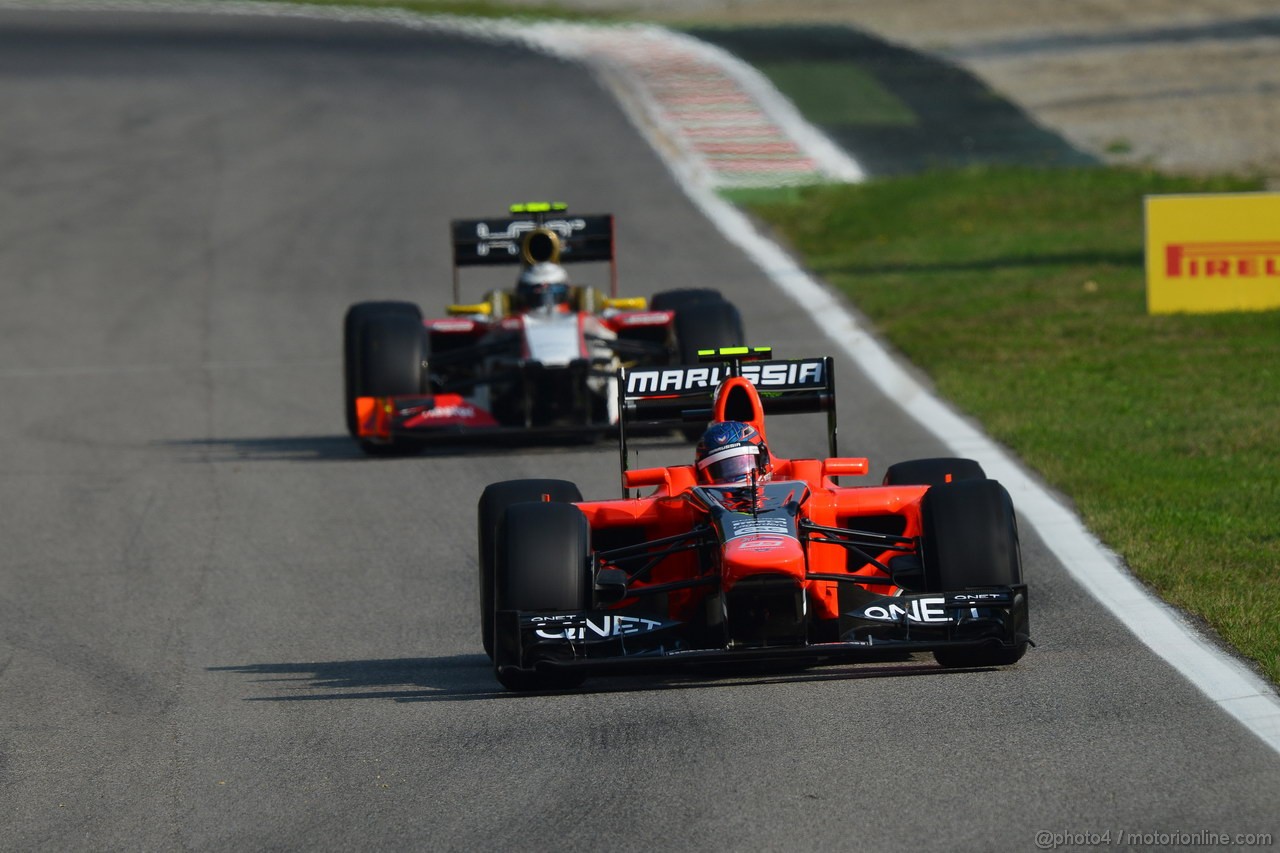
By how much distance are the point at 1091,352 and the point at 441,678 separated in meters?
10.8

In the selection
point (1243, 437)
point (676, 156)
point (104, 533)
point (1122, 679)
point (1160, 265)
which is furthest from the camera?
point (676, 156)

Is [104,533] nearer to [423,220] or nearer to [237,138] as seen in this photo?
[423,220]

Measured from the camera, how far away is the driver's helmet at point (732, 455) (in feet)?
31.4

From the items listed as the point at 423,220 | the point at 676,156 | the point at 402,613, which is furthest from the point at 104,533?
the point at 676,156

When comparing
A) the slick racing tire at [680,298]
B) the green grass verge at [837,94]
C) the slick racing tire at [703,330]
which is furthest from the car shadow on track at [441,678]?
the green grass verge at [837,94]

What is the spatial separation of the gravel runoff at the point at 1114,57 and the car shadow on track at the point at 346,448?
1518cm

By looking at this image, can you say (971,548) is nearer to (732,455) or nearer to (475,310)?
(732,455)

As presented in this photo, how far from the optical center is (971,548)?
8891 millimetres

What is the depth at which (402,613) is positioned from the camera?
11.1 m

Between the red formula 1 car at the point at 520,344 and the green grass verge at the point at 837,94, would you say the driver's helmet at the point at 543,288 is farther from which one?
the green grass verge at the point at 837,94

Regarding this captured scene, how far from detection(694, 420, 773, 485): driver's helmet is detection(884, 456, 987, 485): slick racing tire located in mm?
748

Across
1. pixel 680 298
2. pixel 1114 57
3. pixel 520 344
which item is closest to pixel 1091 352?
pixel 680 298

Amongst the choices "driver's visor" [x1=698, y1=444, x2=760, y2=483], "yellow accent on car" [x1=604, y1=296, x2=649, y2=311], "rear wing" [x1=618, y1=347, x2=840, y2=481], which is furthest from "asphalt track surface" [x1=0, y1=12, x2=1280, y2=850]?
"yellow accent on car" [x1=604, y1=296, x2=649, y2=311]

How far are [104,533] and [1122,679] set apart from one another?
24.4 ft
